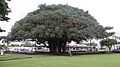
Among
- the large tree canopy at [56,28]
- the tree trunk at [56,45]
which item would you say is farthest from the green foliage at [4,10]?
the tree trunk at [56,45]

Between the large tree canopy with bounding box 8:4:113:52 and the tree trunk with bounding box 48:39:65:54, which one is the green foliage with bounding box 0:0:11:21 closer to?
the large tree canopy with bounding box 8:4:113:52

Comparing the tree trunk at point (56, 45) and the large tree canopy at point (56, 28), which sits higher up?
the large tree canopy at point (56, 28)

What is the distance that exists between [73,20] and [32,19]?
7.17 m

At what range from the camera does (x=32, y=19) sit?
49.8 metres

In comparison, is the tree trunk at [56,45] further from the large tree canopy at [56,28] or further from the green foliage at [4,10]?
the green foliage at [4,10]

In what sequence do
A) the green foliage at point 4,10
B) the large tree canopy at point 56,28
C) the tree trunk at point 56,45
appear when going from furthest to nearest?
the tree trunk at point 56,45 → the large tree canopy at point 56,28 → the green foliage at point 4,10

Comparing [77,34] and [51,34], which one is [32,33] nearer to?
[51,34]

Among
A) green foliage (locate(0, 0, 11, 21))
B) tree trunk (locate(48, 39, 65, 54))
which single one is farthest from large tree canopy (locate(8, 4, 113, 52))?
green foliage (locate(0, 0, 11, 21))

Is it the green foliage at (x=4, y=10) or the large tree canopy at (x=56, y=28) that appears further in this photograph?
the large tree canopy at (x=56, y=28)

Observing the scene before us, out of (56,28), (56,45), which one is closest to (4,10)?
(56,28)

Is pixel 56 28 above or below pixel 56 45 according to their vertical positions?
above

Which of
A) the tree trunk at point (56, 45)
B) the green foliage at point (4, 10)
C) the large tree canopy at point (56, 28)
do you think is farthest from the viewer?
the tree trunk at point (56, 45)

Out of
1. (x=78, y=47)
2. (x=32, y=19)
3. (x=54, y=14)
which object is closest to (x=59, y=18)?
(x=54, y=14)

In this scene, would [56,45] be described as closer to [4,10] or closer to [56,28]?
[56,28]
